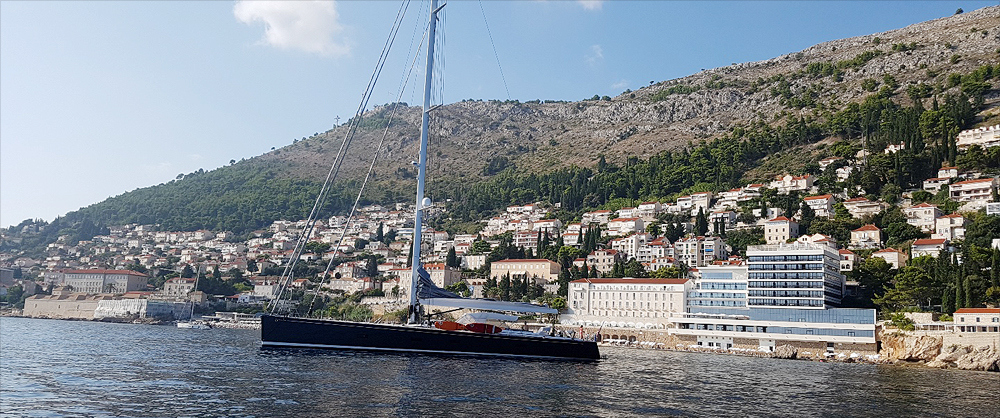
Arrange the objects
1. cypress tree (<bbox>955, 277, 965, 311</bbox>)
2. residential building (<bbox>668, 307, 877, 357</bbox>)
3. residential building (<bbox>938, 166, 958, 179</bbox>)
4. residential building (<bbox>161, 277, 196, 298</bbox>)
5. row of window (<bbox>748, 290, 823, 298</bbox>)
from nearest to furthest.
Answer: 1. cypress tree (<bbox>955, 277, 965, 311</bbox>)
2. residential building (<bbox>668, 307, 877, 357</bbox>)
3. row of window (<bbox>748, 290, 823, 298</bbox>)
4. residential building (<bbox>938, 166, 958, 179</bbox>)
5. residential building (<bbox>161, 277, 196, 298</bbox>)

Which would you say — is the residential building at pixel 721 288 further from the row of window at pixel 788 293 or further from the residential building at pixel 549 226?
the residential building at pixel 549 226

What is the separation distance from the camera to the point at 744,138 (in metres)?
131

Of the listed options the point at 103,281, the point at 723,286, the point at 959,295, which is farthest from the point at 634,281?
the point at 103,281

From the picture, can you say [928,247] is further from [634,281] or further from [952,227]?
[634,281]

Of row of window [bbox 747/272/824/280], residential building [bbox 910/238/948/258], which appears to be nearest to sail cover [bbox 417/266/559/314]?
row of window [bbox 747/272/824/280]

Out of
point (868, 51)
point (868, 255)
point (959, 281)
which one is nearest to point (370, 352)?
point (959, 281)

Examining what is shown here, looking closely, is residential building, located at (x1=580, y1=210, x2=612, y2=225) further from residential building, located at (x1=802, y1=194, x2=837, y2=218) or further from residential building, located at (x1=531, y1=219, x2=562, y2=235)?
residential building, located at (x1=802, y1=194, x2=837, y2=218)

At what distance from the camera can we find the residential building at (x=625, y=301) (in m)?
72.1

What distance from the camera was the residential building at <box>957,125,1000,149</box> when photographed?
8919 cm

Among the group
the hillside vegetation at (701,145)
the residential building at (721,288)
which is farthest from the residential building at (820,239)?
the hillside vegetation at (701,145)

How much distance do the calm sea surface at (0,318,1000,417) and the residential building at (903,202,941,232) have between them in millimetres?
49911

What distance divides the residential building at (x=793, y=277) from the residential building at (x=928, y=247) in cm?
864

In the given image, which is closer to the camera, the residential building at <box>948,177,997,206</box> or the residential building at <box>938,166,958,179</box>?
the residential building at <box>948,177,997,206</box>

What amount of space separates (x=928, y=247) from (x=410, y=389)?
66.8m
